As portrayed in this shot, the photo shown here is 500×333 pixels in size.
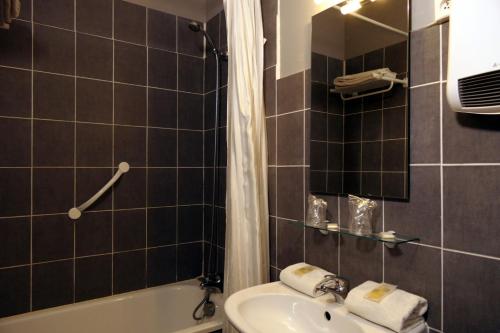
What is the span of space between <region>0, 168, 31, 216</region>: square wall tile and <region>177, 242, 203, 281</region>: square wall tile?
0.99m

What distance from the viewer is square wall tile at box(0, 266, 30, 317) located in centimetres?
168

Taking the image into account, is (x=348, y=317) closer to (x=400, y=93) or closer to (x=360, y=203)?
(x=360, y=203)

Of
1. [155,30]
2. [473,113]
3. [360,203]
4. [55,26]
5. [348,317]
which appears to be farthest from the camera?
[155,30]

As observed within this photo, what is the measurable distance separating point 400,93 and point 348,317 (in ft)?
2.63

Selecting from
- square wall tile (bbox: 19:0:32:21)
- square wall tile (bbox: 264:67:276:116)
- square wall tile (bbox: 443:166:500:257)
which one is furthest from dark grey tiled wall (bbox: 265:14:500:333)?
square wall tile (bbox: 19:0:32:21)

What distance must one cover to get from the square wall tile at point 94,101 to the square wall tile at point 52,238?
63cm

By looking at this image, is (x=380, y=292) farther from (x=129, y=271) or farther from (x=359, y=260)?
(x=129, y=271)

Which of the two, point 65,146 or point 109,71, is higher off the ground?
point 109,71

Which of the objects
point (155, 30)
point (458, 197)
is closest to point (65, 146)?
point (155, 30)

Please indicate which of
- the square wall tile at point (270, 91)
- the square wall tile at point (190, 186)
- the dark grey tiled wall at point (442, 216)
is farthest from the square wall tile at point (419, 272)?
the square wall tile at point (190, 186)

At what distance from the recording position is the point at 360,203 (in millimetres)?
1155

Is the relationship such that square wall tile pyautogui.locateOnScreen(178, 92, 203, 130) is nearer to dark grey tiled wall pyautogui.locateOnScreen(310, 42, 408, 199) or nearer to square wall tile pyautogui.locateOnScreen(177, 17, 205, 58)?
square wall tile pyautogui.locateOnScreen(177, 17, 205, 58)

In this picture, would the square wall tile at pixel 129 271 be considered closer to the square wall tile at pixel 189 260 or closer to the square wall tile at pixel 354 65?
the square wall tile at pixel 189 260

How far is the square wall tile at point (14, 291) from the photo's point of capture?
1676 mm
